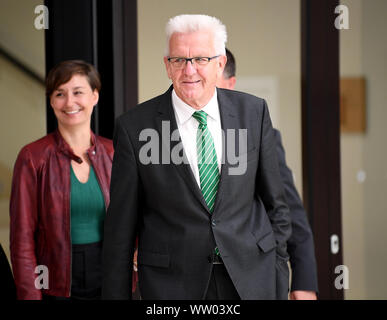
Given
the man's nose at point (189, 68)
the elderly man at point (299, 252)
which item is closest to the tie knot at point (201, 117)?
the man's nose at point (189, 68)

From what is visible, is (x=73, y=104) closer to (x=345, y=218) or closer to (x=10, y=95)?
(x=10, y=95)

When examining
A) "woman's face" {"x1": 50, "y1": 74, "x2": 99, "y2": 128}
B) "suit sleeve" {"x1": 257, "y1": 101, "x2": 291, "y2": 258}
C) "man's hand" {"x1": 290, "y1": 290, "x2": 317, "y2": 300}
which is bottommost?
"man's hand" {"x1": 290, "y1": 290, "x2": 317, "y2": 300}

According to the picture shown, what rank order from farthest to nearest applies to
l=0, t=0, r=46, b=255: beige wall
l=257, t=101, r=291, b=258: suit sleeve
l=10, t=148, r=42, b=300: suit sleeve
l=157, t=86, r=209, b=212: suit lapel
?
l=0, t=0, r=46, b=255: beige wall → l=10, t=148, r=42, b=300: suit sleeve → l=257, t=101, r=291, b=258: suit sleeve → l=157, t=86, r=209, b=212: suit lapel

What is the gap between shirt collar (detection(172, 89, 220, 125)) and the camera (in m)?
1.63

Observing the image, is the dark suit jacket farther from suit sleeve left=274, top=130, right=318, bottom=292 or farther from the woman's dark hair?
the woman's dark hair

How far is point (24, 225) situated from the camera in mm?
1941

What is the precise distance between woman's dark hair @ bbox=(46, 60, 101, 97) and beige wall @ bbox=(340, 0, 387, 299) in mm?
1119

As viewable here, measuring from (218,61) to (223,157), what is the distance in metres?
0.29

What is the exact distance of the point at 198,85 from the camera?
1618 mm

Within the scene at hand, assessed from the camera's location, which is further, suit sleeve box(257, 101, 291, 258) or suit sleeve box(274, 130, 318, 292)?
suit sleeve box(274, 130, 318, 292)

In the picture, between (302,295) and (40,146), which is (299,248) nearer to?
(302,295)

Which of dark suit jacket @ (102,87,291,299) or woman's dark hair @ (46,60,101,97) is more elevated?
woman's dark hair @ (46,60,101,97)

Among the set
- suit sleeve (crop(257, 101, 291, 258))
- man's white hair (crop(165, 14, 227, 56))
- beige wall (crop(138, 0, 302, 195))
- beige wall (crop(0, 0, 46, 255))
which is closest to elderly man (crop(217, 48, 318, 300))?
suit sleeve (crop(257, 101, 291, 258))
